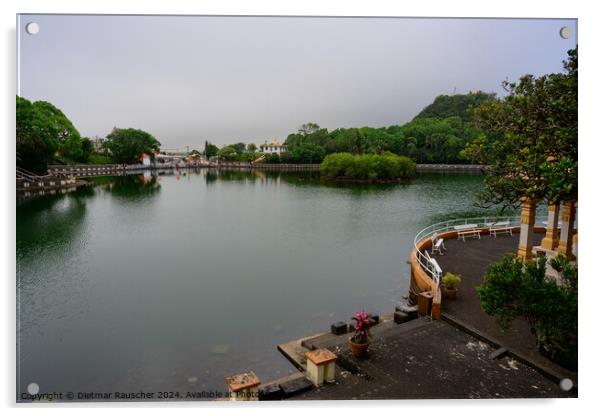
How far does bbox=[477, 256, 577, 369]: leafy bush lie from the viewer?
4.89 meters

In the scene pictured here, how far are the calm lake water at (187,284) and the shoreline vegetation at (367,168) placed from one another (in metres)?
16.0

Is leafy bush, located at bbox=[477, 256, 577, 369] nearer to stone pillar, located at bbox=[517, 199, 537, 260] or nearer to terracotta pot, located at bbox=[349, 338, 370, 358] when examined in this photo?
terracotta pot, located at bbox=[349, 338, 370, 358]

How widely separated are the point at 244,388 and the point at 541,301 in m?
3.75

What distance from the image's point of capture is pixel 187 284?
10719 mm

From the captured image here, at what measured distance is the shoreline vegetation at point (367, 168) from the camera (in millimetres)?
39562

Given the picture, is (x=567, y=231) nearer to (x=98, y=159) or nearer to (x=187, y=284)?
(x=187, y=284)

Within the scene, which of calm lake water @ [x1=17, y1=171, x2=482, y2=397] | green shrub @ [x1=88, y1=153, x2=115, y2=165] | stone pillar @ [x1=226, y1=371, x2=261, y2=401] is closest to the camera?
stone pillar @ [x1=226, y1=371, x2=261, y2=401]

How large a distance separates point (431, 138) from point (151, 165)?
86.8ft

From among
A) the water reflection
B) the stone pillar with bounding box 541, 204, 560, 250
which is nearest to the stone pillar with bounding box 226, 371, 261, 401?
the water reflection

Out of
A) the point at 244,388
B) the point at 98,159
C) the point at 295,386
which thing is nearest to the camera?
the point at 244,388

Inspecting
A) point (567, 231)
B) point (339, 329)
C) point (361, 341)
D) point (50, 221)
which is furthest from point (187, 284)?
point (50, 221)

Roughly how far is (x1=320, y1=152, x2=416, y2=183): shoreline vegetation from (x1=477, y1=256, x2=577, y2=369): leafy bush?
110 ft

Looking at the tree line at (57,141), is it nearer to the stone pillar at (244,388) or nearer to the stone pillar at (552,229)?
the stone pillar at (244,388)

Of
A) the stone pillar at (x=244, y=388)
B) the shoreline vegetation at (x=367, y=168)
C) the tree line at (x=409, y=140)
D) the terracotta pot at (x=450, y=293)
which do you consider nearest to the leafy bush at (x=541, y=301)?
the terracotta pot at (x=450, y=293)
